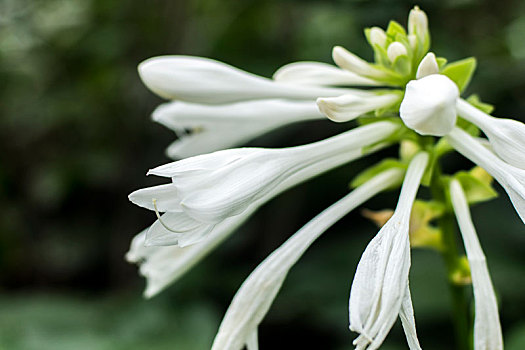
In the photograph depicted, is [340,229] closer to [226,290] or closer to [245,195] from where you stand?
[226,290]

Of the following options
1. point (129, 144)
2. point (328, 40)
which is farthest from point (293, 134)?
point (129, 144)

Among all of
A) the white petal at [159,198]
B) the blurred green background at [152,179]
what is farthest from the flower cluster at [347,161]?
the blurred green background at [152,179]

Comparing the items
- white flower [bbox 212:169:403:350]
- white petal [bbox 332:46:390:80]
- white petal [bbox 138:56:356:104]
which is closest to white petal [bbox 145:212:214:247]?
white flower [bbox 212:169:403:350]

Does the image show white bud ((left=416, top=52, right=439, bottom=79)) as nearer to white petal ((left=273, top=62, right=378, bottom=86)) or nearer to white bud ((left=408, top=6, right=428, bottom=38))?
white bud ((left=408, top=6, right=428, bottom=38))

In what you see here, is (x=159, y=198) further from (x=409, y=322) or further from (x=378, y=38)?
(x=378, y=38)

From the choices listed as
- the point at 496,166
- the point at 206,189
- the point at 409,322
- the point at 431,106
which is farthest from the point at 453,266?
the point at 206,189

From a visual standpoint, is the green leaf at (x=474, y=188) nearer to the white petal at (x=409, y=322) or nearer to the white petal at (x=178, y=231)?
the white petal at (x=409, y=322)
